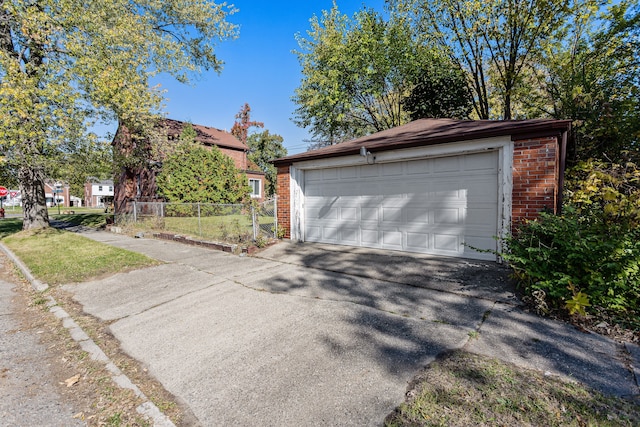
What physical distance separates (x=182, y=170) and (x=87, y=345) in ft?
44.3

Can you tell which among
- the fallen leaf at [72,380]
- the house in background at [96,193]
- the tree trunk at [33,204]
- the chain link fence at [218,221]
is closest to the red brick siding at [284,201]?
the chain link fence at [218,221]

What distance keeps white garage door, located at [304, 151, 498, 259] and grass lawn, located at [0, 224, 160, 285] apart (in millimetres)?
4332

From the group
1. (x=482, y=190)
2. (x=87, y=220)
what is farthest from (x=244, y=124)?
(x=482, y=190)

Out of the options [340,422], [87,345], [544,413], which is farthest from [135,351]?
[544,413]

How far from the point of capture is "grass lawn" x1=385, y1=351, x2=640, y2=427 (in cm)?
200

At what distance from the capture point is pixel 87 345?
338 centimetres

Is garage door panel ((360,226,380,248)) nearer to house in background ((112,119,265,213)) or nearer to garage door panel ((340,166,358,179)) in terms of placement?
garage door panel ((340,166,358,179))

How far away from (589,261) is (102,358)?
5.32 metres

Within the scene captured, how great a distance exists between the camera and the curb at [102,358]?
2.25 m

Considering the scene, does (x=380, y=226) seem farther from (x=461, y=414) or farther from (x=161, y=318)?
(x=461, y=414)

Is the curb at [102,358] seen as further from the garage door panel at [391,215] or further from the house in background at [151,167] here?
the house in background at [151,167]

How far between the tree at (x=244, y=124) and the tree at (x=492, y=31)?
29.0m

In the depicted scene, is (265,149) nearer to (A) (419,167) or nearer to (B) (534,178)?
(A) (419,167)

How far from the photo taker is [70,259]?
730 centimetres
